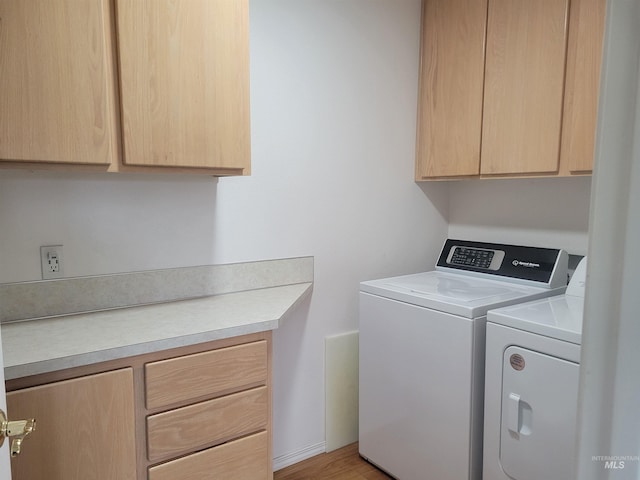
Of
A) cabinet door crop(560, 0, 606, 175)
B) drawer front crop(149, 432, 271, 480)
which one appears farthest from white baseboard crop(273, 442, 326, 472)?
cabinet door crop(560, 0, 606, 175)

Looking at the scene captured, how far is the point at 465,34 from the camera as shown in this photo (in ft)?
7.25

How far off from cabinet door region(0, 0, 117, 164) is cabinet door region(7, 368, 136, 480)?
0.67 m

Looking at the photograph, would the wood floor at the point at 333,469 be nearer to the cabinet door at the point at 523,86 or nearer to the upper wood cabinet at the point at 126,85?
the upper wood cabinet at the point at 126,85

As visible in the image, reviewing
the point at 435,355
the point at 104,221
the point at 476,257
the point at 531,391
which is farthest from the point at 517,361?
the point at 104,221

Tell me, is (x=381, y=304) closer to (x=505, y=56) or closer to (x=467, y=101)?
(x=467, y=101)

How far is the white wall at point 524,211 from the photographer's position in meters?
2.15

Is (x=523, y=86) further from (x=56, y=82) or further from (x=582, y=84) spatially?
(x=56, y=82)

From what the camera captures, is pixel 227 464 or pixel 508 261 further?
pixel 508 261

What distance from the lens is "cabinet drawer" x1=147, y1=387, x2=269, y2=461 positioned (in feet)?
4.38

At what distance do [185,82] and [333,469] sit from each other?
1.92 metres

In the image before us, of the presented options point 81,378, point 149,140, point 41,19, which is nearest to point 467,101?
point 149,140

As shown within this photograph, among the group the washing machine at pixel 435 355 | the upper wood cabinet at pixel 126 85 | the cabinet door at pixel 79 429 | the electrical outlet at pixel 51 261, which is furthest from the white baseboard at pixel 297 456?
the upper wood cabinet at pixel 126 85

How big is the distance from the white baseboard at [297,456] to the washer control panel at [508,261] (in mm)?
1212

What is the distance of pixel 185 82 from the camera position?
4.83ft
